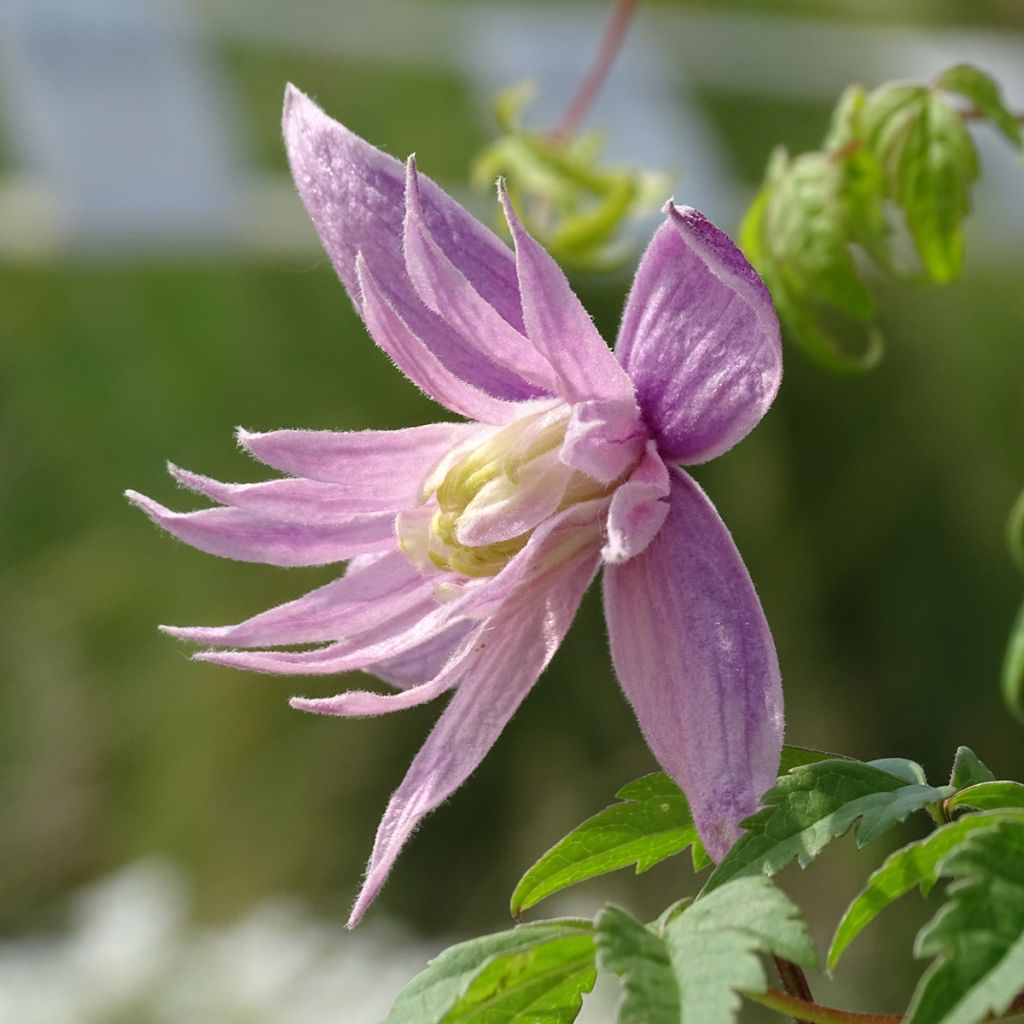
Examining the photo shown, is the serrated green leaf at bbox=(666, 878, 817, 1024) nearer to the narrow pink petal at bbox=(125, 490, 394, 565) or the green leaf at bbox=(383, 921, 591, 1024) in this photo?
the green leaf at bbox=(383, 921, 591, 1024)

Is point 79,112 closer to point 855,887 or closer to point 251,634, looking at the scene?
point 855,887

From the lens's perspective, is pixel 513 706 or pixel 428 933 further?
pixel 428 933

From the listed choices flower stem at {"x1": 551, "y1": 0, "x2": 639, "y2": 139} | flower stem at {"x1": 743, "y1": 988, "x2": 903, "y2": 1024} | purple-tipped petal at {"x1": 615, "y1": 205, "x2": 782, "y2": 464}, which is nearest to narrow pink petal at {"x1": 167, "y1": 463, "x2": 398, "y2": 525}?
purple-tipped petal at {"x1": 615, "y1": 205, "x2": 782, "y2": 464}

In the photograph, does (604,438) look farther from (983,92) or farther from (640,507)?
(983,92)

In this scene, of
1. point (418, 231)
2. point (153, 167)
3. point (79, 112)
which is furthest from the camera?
point (153, 167)

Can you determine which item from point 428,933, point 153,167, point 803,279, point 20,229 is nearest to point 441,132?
point 153,167

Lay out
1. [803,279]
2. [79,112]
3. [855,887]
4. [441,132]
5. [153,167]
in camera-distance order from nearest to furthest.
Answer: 1. [803,279]
2. [855,887]
3. [79,112]
4. [153,167]
5. [441,132]

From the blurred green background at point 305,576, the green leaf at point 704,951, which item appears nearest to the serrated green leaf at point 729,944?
the green leaf at point 704,951
